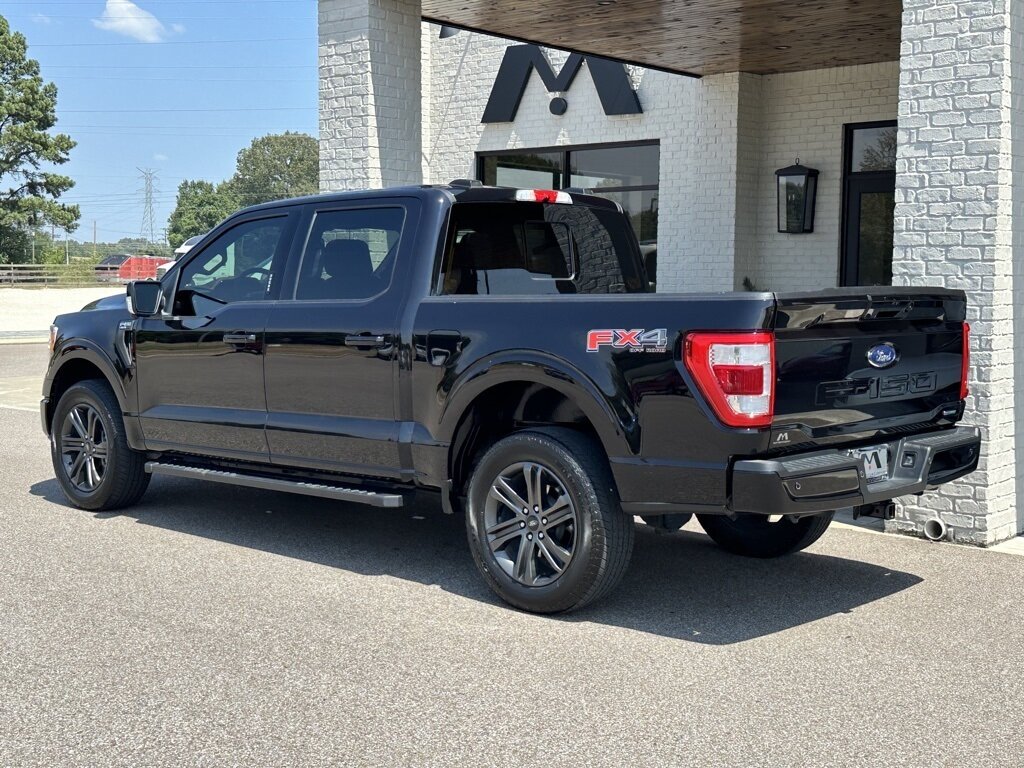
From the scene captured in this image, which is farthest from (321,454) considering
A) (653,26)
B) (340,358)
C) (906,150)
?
(653,26)

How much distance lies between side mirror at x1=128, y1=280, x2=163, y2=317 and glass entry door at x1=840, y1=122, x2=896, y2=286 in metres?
8.74

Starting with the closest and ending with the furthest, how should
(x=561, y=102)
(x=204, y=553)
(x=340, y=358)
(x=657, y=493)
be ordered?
(x=657, y=493)
(x=340, y=358)
(x=204, y=553)
(x=561, y=102)

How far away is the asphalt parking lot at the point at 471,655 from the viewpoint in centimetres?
423

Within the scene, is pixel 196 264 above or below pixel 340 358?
above

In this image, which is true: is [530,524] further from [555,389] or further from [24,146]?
[24,146]

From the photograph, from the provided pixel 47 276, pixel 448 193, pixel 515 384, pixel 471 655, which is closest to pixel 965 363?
pixel 515 384

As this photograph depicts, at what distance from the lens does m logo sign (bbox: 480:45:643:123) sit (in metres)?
15.4

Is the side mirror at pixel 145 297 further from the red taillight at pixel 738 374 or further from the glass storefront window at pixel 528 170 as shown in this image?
the glass storefront window at pixel 528 170

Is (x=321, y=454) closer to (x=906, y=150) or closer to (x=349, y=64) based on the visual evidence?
(x=906, y=150)

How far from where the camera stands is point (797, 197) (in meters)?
14.1

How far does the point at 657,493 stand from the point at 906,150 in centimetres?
330

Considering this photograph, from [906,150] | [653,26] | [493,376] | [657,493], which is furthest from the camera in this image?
[653,26]

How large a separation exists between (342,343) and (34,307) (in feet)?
116

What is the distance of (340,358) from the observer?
6.55 m
